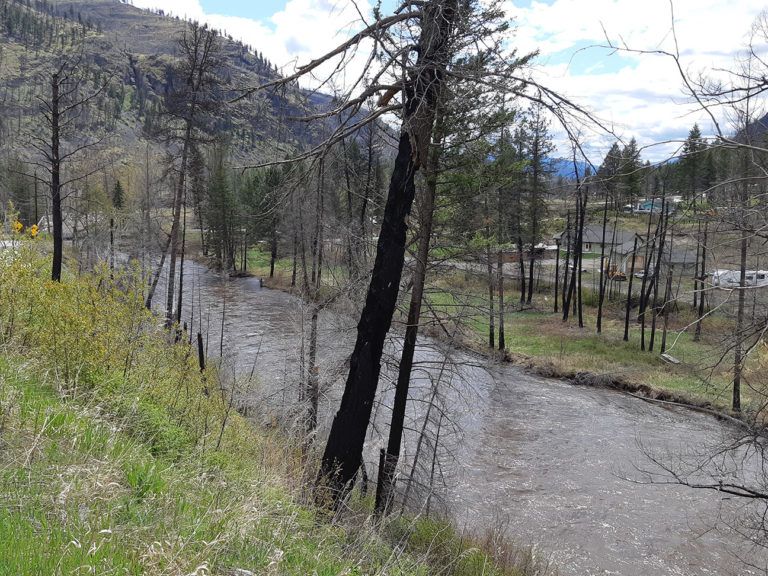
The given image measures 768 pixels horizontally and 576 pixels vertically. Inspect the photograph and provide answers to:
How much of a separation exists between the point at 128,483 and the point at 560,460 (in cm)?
1326

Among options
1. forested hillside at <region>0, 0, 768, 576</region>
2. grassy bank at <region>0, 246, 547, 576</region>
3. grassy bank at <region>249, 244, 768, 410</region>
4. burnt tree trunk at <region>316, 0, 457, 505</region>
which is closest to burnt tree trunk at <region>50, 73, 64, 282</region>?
forested hillside at <region>0, 0, 768, 576</region>

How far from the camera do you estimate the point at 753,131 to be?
15.1 ft

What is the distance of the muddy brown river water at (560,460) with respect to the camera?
32.8 ft

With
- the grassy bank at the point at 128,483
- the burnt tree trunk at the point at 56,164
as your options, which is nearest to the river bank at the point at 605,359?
the grassy bank at the point at 128,483

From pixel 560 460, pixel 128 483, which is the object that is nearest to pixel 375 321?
pixel 128 483

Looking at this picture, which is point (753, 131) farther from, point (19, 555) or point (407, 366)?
point (19, 555)

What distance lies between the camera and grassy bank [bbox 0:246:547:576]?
2646 mm

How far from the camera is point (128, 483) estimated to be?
3586 millimetres

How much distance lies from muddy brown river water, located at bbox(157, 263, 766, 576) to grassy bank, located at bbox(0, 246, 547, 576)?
255 cm

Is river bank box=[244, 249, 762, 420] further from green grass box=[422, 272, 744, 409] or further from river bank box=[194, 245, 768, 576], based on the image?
river bank box=[194, 245, 768, 576]

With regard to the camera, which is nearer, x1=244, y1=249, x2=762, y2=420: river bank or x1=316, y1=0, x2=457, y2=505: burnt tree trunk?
x1=316, y1=0, x2=457, y2=505: burnt tree trunk

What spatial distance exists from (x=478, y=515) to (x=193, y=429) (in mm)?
7153

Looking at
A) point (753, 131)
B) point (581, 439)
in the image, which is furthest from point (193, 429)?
point (581, 439)

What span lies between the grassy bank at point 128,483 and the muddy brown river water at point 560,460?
8.36ft
